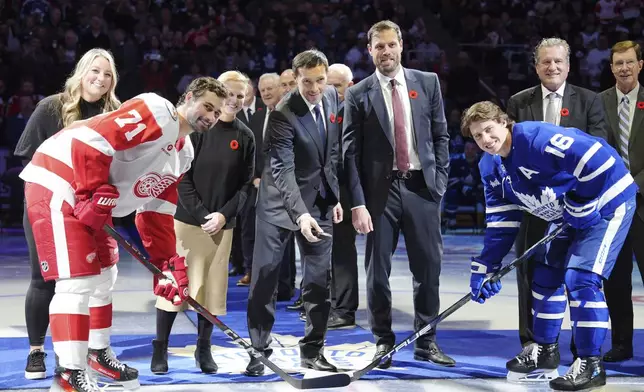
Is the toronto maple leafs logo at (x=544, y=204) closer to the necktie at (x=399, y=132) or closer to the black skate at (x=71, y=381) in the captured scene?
the necktie at (x=399, y=132)

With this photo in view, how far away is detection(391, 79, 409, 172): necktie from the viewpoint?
15.5 feet

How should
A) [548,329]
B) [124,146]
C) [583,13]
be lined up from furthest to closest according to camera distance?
[583,13], [548,329], [124,146]

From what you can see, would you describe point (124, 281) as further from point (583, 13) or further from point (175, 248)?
point (583, 13)

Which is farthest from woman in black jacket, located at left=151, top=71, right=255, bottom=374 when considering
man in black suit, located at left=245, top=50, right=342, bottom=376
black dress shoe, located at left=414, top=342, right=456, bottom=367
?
black dress shoe, located at left=414, top=342, right=456, bottom=367

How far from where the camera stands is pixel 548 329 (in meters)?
4.50

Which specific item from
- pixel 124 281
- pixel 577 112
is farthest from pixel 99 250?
pixel 124 281

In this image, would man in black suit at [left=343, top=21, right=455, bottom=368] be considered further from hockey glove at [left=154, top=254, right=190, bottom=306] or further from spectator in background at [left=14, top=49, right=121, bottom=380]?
spectator in background at [left=14, top=49, right=121, bottom=380]

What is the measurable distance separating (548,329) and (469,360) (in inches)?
18.9

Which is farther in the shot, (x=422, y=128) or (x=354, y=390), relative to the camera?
(x=422, y=128)

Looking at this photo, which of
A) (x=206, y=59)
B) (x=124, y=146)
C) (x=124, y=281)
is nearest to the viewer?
(x=124, y=146)

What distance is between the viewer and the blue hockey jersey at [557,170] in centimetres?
408

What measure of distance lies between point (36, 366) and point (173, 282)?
867 mm

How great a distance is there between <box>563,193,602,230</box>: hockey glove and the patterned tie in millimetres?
821

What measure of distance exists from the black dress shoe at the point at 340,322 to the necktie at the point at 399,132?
145 cm
